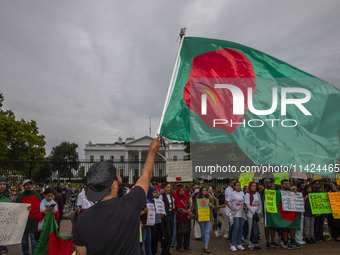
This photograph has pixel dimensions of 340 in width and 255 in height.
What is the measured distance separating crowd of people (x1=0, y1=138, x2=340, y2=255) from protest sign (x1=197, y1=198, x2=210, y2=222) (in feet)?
0.12

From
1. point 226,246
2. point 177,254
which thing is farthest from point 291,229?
point 177,254

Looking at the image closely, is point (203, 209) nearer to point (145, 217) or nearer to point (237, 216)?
point (237, 216)

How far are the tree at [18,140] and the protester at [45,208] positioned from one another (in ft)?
82.3

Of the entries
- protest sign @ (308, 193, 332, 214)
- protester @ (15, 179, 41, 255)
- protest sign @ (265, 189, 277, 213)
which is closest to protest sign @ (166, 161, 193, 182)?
protest sign @ (265, 189, 277, 213)

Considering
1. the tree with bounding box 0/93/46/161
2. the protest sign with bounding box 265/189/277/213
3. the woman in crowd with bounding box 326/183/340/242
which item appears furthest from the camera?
the tree with bounding box 0/93/46/161

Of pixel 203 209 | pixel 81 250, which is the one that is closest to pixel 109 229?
pixel 81 250

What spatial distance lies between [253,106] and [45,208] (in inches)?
209

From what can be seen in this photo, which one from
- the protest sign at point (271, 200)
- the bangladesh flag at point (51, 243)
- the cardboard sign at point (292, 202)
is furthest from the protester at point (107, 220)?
the cardboard sign at point (292, 202)

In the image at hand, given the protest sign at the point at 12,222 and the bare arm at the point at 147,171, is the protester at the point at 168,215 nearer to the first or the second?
the protest sign at the point at 12,222

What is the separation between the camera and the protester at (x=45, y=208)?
19.2ft

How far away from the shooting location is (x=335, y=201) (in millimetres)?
8594

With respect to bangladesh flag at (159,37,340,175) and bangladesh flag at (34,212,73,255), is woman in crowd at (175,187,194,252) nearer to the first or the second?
bangladesh flag at (159,37,340,175)

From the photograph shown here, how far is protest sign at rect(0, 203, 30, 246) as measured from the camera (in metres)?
5.83

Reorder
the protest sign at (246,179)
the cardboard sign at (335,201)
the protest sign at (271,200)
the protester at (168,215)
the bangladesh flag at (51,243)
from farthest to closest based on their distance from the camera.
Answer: the protest sign at (246,179) → the cardboard sign at (335,201) → the protest sign at (271,200) → the protester at (168,215) → the bangladesh flag at (51,243)
